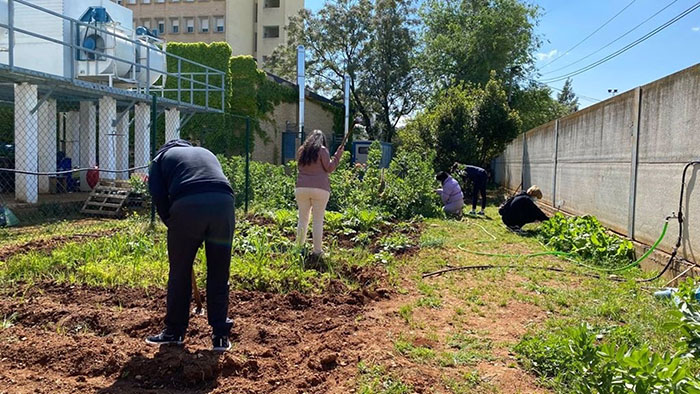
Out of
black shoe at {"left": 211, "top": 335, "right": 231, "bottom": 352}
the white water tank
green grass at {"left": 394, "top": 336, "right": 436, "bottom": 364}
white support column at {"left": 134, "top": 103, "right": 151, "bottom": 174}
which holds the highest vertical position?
the white water tank

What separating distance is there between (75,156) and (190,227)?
13797mm

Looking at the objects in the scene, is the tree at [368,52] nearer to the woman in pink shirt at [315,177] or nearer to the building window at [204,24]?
the building window at [204,24]

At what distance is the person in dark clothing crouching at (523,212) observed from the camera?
10422 millimetres

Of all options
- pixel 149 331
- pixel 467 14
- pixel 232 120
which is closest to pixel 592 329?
pixel 149 331

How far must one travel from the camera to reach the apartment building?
46812 mm

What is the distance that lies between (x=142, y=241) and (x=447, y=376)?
4754mm

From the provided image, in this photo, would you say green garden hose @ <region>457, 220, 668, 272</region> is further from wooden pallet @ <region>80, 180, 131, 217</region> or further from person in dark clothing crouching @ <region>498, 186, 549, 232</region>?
wooden pallet @ <region>80, 180, 131, 217</region>

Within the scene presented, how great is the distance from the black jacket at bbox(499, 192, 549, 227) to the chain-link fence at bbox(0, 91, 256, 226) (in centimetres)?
580

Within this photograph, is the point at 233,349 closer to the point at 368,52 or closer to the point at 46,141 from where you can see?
the point at 46,141

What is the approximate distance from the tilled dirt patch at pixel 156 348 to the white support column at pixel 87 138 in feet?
36.4

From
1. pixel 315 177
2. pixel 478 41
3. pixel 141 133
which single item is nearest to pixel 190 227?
pixel 315 177

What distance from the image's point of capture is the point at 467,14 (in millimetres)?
31016

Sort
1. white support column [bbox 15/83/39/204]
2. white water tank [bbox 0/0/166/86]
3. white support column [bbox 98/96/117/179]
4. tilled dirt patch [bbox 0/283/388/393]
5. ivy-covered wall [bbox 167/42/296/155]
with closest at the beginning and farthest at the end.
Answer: tilled dirt patch [bbox 0/283/388/393] < white support column [bbox 15/83/39/204] < white water tank [bbox 0/0/166/86] < white support column [bbox 98/96/117/179] < ivy-covered wall [bbox 167/42/296/155]

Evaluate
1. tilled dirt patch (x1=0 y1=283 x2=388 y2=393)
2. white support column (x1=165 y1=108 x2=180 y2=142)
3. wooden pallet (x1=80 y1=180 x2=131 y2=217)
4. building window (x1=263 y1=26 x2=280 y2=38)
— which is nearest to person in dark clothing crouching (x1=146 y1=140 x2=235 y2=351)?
tilled dirt patch (x1=0 y1=283 x2=388 y2=393)
